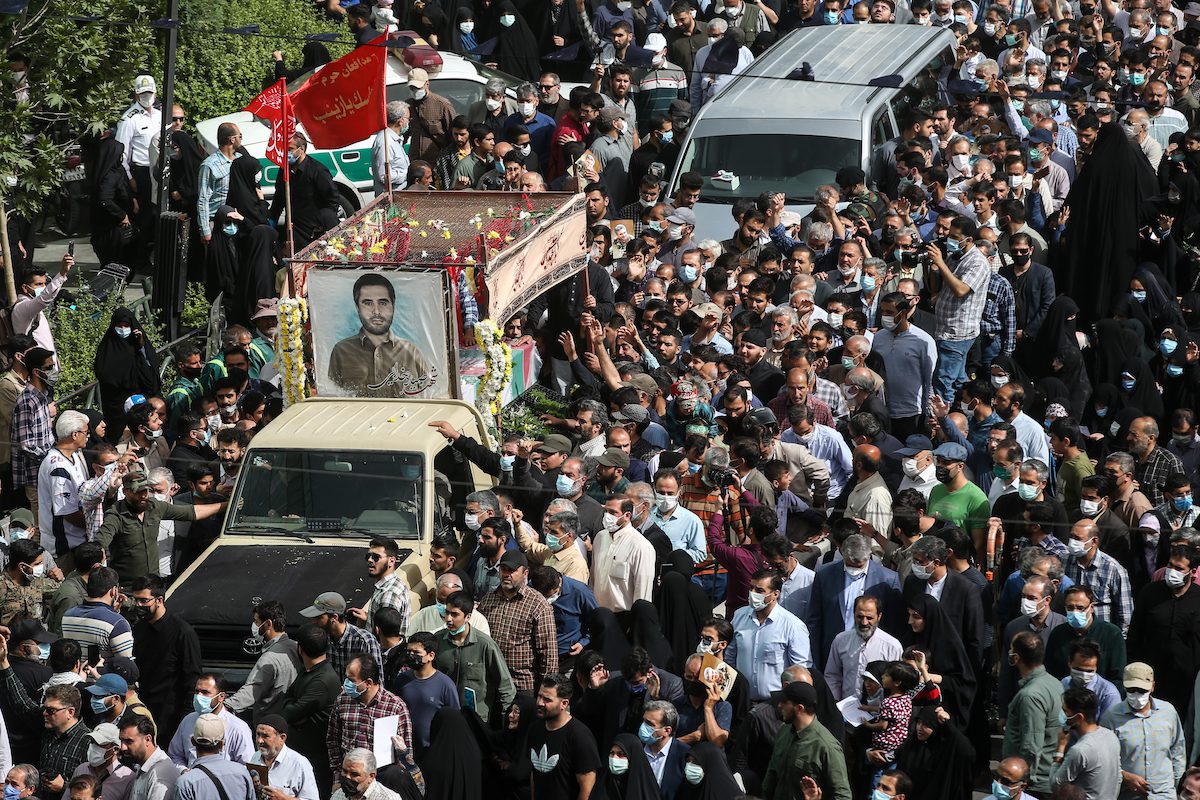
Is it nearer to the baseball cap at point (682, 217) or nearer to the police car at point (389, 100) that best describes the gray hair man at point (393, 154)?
the police car at point (389, 100)

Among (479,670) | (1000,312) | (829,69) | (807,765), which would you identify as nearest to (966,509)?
(807,765)

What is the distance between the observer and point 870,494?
559 inches

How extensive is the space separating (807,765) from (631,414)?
449 cm

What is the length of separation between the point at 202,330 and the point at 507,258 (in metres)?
4.63

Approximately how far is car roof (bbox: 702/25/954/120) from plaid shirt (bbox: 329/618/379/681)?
9.63 m

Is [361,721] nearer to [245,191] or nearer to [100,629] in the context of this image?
[100,629]

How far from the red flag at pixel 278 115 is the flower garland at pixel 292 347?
6.07 feet

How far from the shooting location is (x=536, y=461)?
590 inches

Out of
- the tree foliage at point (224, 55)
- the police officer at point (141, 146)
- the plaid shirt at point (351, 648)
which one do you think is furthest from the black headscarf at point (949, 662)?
the tree foliage at point (224, 55)

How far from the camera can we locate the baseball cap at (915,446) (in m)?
14.6

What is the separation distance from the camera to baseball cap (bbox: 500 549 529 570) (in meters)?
12.8

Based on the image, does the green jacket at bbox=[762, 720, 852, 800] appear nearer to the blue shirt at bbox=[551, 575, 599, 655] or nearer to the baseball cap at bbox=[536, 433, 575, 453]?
the blue shirt at bbox=[551, 575, 599, 655]

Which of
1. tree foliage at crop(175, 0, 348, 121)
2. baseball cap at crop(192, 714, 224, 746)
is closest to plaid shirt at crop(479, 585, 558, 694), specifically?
baseball cap at crop(192, 714, 224, 746)

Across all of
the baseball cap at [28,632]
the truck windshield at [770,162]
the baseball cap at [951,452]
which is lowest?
the baseball cap at [28,632]
